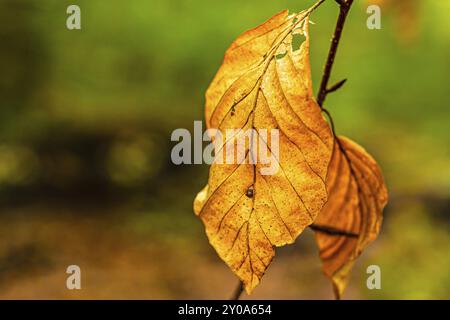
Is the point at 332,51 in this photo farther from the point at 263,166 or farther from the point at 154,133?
the point at 154,133

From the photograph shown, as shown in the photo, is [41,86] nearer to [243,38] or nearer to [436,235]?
[436,235]

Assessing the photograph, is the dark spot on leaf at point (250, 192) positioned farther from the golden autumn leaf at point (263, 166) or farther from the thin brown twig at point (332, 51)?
the thin brown twig at point (332, 51)

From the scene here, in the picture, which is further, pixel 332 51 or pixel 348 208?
pixel 348 208

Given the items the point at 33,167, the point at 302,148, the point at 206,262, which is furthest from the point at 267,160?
the point at 33,167

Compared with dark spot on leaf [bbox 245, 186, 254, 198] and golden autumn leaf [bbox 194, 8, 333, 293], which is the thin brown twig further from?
dark spot on leaf [bbox 245, 186, 254, 198]

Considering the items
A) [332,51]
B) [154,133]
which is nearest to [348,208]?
[332,51]

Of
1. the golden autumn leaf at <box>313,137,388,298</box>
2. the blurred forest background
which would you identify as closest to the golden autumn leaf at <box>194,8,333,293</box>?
the golden autumn leaf at <box>313,137,388,298</box>
